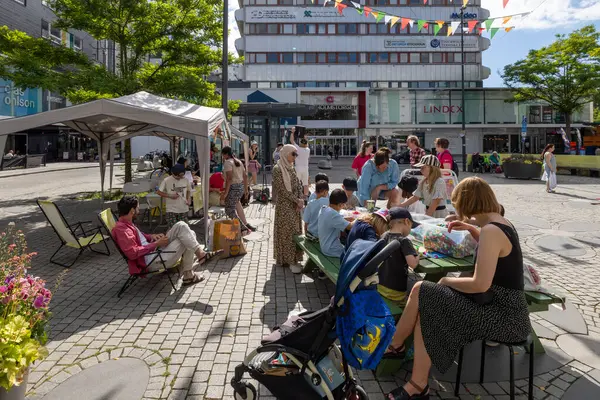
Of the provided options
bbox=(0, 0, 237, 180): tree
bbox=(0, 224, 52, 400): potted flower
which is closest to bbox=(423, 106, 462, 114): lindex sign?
bbox=(0, 0, 237, 180): tree

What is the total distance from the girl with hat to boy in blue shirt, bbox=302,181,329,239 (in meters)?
1.10

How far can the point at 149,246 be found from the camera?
5418 mm

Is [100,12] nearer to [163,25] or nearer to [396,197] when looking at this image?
[163,25]

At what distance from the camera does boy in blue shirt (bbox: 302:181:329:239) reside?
5910 millimetres

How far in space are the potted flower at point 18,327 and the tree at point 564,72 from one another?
38.8 meters

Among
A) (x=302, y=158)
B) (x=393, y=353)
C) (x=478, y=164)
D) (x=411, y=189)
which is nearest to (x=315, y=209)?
(x=411, y=189)

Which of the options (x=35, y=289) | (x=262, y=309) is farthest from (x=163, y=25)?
(x=35, y=289)

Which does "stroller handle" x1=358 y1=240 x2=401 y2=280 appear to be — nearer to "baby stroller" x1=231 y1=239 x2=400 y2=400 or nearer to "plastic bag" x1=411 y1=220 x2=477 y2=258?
"baby stroller" x1=231 y1=239 x2=400 y2=400

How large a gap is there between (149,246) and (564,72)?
125ft

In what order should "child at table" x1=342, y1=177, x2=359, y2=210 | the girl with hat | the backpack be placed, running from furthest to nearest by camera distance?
"child at table" x1=342, y1=177, x2=359, y2=210 → the girl with hat → the backpack

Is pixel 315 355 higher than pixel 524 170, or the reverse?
pixel 524 170

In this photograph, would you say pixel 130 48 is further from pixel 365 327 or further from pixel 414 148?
pixel 365 327

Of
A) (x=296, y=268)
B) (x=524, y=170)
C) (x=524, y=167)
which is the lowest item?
(x=296, y=268)

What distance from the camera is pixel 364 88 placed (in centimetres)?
4478
